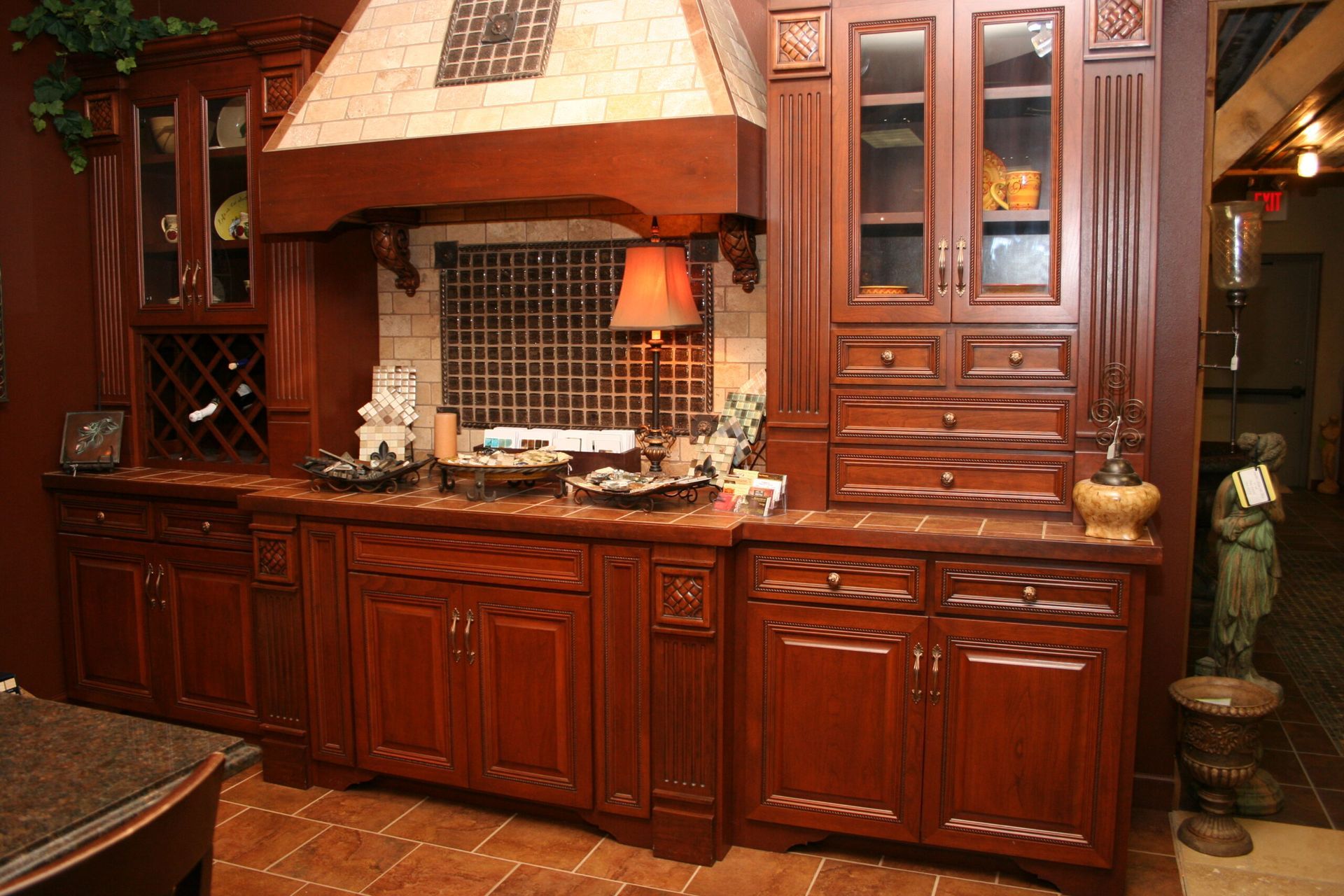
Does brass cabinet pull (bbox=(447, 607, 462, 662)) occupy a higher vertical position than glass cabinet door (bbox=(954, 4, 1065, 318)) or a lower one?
lower

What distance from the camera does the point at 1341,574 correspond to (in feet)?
22.6

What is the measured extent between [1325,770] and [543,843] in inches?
114

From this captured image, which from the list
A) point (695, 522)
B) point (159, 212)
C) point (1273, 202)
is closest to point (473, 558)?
point (695, 522)

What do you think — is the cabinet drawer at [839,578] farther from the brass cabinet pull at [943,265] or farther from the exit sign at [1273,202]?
the exit sign at [1273,202]

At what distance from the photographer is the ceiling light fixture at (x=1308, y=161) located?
691cm

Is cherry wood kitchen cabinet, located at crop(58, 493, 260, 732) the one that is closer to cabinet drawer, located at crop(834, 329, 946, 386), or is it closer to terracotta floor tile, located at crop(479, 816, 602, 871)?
terracotta floor tile, located at crop(479, 816, 602, 871)

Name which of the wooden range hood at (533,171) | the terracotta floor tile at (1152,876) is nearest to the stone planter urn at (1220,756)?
the terracotta floor tile at (1152,876)

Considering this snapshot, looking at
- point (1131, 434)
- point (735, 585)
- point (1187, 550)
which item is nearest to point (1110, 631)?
point (1131, 434)

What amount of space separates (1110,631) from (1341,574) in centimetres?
513

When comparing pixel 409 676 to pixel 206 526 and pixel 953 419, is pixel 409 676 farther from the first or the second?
pixel 953 419

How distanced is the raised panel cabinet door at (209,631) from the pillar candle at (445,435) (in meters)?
0.80

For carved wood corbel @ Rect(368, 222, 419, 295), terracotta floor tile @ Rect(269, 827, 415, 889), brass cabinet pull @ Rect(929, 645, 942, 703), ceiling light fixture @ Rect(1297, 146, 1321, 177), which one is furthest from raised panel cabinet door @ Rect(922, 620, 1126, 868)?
ceiling light fixture @ Rect(1297, 146, 1321, 177)

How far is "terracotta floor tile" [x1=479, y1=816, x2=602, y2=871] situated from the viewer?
10.6 ft

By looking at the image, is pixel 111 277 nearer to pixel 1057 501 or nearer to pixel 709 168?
pixel 709 168
